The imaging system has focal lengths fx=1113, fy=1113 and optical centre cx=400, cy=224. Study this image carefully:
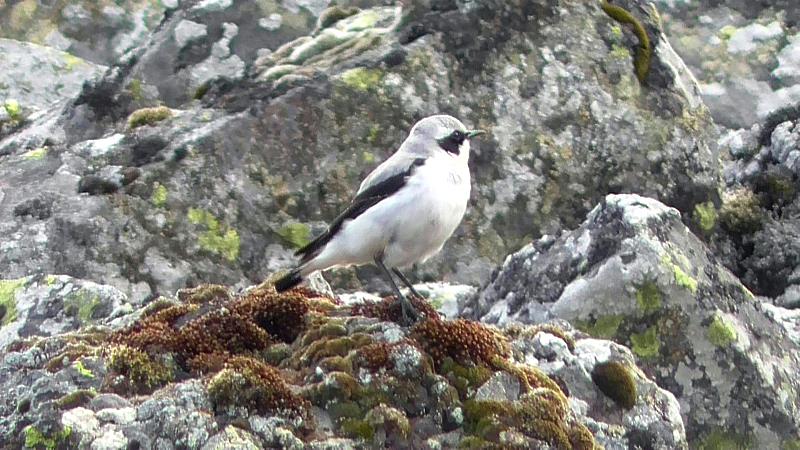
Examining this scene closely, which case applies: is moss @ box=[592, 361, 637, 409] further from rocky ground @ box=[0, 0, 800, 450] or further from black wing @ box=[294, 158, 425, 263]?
black wing @ box=[294, 158, 425, 263]

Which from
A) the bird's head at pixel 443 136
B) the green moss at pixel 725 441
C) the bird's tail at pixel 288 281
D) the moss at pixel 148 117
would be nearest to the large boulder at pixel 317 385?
the bird's tail at pixel 288 281

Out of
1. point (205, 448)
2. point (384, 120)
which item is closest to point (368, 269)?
point (384, 120)

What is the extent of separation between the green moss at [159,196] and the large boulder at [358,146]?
0.02 m

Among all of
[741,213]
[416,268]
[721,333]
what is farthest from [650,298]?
[741,213]

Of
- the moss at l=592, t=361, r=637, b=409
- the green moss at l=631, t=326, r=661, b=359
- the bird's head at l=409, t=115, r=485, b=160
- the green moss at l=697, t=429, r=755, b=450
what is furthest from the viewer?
the bird's head at l=409, t=115, r=485, b=160

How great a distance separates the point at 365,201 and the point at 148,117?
4.94 metres

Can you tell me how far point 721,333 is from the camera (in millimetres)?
9016

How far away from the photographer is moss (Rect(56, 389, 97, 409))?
6.20 metres

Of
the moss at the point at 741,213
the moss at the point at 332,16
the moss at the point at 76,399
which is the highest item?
the moss at the point at 76,399

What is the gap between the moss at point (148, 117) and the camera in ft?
42.6

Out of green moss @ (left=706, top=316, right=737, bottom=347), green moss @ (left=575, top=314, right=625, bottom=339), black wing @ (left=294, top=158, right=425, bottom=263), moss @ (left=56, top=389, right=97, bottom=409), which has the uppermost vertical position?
moss @ (left=56, top=389, right=97, bottom=409)

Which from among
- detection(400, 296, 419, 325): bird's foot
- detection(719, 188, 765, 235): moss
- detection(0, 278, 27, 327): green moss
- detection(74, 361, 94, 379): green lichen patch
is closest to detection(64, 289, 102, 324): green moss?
detection(0, 278, 27, 327): green moss

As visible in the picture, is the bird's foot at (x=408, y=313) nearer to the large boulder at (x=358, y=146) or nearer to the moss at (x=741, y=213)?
the large boulder at (x=358, y=146)

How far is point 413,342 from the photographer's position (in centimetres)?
689
